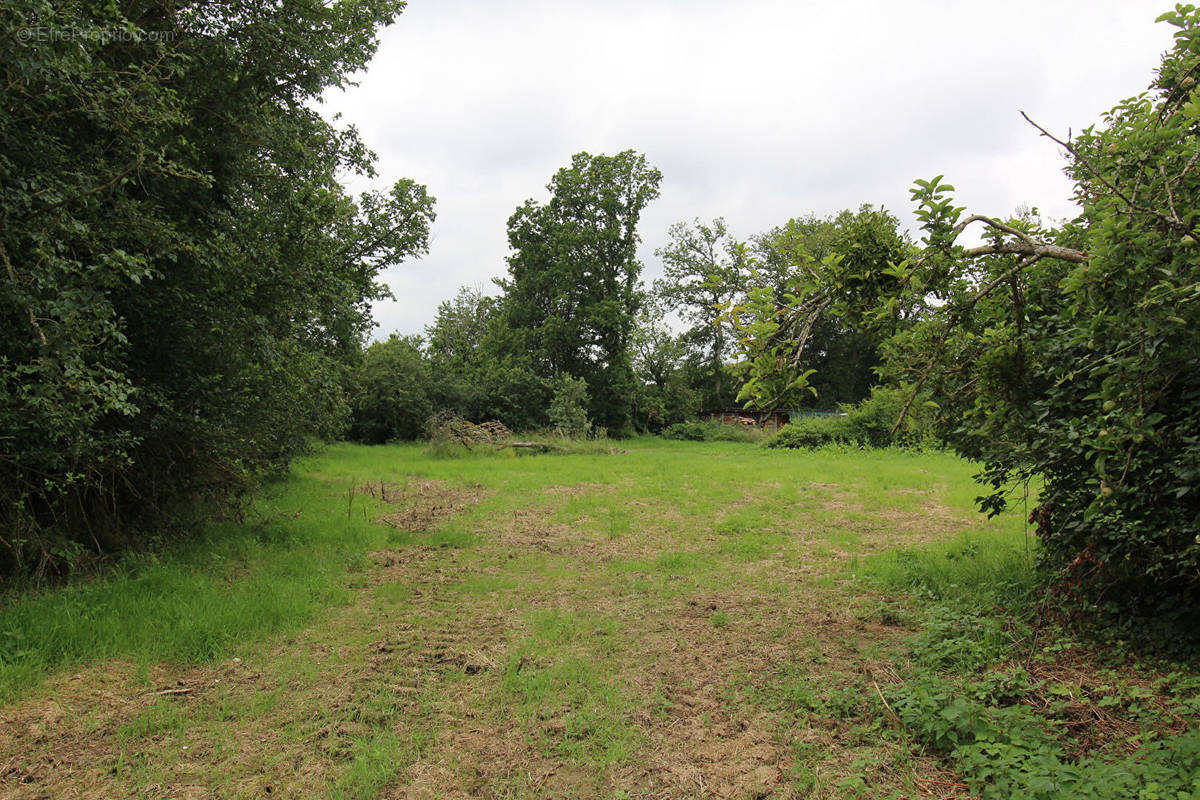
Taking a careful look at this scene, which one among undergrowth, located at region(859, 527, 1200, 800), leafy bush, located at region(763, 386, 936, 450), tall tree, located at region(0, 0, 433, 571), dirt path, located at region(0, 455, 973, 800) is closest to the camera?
undergrowth, located at region(859, 527, 1200, 800)

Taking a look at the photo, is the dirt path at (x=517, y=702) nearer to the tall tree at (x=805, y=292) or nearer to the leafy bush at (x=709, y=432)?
the tall tree at (x=805, y=292)

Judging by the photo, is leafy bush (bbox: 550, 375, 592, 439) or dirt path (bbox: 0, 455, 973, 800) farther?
leafy bush (bbox: 550, 375, 592, 439)

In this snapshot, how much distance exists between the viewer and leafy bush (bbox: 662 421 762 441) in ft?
108

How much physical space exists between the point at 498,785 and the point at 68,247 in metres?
4.74

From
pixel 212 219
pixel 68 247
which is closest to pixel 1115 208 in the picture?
pixel 68 247

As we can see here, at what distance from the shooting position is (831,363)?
45.9 metres

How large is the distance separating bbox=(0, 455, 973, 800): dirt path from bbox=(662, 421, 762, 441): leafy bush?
26356 millimetres

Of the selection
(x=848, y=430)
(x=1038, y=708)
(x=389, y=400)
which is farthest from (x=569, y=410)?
(x=1038, y=708)

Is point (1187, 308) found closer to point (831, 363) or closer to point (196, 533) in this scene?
A: point (196, 533)

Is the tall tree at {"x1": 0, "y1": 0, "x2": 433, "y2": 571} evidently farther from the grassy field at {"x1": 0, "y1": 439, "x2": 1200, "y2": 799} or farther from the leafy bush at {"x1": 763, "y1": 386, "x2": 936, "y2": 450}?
the leafy bush at {"x1": 763, "y1": 386, "x2": 936, "y2": 450}

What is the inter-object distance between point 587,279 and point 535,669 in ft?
102

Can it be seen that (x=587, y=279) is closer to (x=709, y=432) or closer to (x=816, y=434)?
(x=709, y=432)

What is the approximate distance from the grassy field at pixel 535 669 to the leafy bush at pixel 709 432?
24452mm

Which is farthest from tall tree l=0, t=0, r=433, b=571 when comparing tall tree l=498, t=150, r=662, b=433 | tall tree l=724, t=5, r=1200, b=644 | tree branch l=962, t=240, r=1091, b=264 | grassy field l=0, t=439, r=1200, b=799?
tall tree l=498, t=150, r=662, b=433
